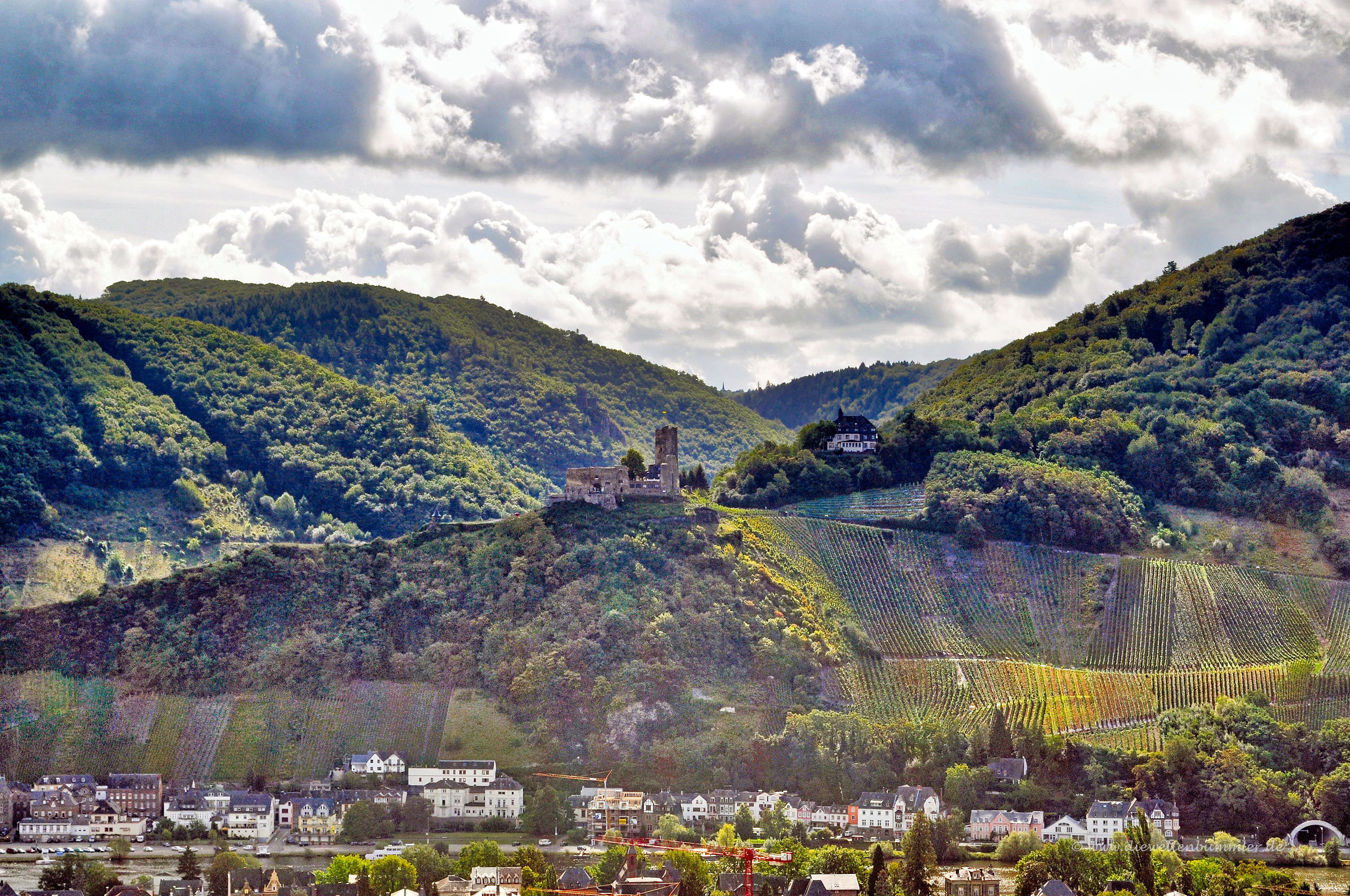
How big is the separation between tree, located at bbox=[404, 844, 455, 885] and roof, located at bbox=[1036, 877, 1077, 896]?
1706 cm

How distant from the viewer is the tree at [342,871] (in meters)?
→ 55.1

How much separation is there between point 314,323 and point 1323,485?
8078 centimetres

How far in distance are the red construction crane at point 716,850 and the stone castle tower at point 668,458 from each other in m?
24.7

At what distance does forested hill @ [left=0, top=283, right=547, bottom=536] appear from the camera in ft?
346

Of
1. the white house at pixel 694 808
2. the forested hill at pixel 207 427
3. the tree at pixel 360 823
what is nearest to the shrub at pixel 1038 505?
the white house at pixel 694 808

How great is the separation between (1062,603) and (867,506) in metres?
10.7

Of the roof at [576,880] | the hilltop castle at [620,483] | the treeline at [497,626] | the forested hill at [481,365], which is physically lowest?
the roof at [576,880]

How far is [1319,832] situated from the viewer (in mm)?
63562

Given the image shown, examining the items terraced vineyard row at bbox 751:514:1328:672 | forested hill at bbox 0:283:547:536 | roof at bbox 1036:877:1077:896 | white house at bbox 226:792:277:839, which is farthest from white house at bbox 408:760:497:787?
forested hill at bbox 0:283:547:536

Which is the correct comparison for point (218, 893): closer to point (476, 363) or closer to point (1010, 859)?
point (1010, 859)

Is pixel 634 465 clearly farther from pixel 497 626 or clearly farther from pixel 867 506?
pixel 497 626

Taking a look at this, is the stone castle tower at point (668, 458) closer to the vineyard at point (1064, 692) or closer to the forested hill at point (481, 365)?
the vineyard at point (1064, 692)

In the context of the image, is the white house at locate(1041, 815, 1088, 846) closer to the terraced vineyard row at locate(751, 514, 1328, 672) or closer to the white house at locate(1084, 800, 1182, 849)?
the white house at locate(1084, 800, 1182, 849)

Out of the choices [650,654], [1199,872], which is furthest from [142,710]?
[1199,872]
